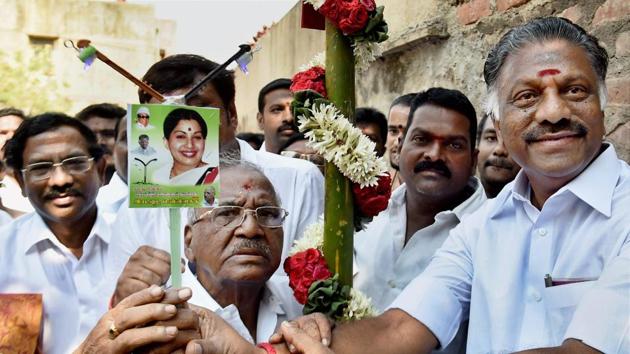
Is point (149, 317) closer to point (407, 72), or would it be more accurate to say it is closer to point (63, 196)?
point (63, 196)

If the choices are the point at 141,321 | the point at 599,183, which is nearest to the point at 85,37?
the point at 141,321

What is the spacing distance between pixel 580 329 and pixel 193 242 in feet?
4.55

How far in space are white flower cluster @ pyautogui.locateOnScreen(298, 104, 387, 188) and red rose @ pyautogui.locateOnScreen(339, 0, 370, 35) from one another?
28 cm

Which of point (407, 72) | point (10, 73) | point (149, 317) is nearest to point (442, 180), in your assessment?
point (149, 317)

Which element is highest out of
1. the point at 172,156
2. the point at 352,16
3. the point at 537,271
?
the point at 352,16

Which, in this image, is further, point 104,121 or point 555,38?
point 104,121

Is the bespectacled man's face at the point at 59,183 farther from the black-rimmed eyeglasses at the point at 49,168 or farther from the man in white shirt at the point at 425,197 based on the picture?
the man in white shirt at the point at 425,197

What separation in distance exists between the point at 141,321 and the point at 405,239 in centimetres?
159

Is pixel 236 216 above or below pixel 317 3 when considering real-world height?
below

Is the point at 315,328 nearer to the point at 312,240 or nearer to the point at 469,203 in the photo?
the point at 312,240

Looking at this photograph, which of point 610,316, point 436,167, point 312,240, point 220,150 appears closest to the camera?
point 610,316

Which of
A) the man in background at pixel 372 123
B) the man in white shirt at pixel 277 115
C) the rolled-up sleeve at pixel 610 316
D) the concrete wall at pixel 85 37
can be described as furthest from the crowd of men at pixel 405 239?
the concrete wall at pixel 85 37

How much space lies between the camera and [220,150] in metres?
3.04

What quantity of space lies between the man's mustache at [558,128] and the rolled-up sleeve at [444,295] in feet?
1.45
